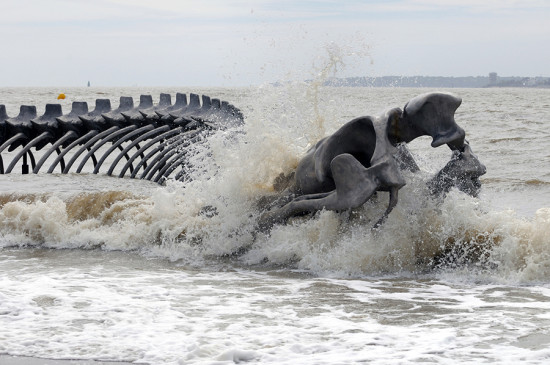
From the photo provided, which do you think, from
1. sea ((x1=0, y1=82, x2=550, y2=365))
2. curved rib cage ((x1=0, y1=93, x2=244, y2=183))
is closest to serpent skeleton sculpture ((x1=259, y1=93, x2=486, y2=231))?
sea ((x1=0, y1=82, x2=550, y2=365))

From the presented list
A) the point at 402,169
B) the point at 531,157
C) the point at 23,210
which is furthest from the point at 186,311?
the point at 531,157

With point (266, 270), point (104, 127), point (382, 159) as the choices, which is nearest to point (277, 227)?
point (266, 270)

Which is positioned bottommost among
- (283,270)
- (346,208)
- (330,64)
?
(283,270)

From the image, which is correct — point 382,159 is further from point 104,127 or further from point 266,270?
point 104,127

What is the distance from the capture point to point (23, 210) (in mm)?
9227

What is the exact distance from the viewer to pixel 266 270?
7.25 meters

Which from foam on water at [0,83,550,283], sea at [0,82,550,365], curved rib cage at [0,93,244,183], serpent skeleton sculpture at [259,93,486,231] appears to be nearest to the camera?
sea at [0,82,550,365]

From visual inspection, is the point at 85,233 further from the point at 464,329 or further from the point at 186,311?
the point at 464,329

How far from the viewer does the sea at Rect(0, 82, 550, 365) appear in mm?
4766

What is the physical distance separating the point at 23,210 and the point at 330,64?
12.7ft

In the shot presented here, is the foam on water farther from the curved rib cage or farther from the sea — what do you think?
the curved rib cage

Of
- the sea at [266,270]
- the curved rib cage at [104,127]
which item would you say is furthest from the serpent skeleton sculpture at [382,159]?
the curved rib cage at [104,127]

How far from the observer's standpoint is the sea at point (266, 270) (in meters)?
4.77

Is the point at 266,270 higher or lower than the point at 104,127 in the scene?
lower
